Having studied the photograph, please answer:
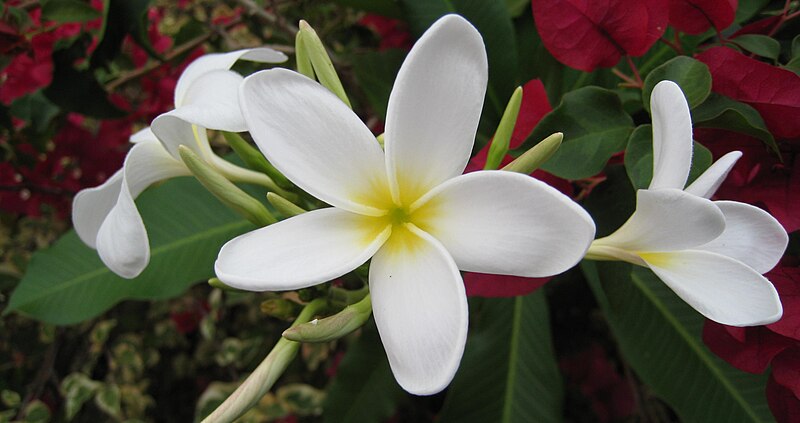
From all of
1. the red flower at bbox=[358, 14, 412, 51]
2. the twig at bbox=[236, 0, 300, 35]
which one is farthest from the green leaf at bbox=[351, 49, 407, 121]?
the red flower at bbox=[358, 14, 412, 51]

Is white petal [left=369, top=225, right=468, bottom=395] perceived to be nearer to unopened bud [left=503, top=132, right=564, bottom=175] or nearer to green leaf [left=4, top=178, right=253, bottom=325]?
unopened bud [left=503, top=132, right=564, bottom=175]

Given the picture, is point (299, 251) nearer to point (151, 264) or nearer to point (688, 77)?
point (688, 77)

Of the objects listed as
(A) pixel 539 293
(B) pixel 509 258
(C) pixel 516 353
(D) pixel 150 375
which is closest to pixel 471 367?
(C) pixel 516 353

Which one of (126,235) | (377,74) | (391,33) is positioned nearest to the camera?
(126,235)

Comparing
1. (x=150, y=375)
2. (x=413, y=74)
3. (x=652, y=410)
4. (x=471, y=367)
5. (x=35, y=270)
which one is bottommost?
(x=150, y=375)

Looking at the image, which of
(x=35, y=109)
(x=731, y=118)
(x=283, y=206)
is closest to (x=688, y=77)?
(x=731, y=118)

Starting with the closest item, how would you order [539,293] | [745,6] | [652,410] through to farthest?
[745,6], [539,293], [652,410]

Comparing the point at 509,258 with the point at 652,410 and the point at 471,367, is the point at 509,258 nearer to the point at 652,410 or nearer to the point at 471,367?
the point at 471,367
